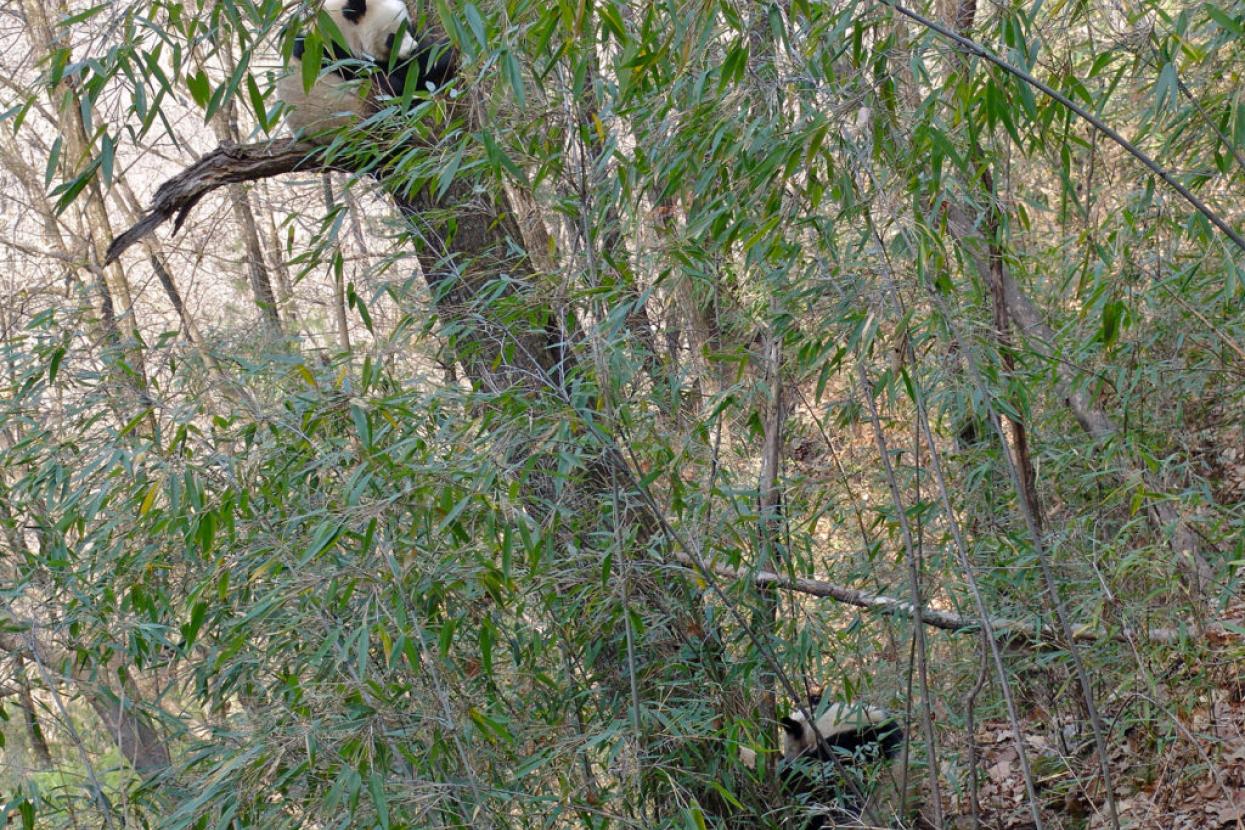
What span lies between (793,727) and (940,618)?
1.57 feet

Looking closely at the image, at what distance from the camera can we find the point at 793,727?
2830 millimetres

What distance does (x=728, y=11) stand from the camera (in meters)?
1.73

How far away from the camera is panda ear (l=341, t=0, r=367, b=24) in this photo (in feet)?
11.7

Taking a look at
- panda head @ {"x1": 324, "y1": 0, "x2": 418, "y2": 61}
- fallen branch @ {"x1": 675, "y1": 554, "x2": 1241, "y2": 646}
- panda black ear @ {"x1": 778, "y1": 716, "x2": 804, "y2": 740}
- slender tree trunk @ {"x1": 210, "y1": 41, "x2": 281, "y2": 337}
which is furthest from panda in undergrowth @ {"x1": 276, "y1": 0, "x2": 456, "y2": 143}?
slender tree trunk @ {"x1": 210, "y1": 41, "x2": 281, "y2": 337}

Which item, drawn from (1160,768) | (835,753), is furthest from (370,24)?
(1160,768)

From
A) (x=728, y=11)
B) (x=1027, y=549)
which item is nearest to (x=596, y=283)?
(x=728, y=11)

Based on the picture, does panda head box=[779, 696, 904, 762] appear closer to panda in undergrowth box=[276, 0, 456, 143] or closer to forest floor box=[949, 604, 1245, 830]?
forest floor box=[949, 604, 1245, 830]

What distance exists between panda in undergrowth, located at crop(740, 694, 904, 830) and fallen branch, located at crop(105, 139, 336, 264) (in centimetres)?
204

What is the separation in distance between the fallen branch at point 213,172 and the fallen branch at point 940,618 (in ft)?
5.42

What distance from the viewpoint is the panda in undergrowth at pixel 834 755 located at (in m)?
2.55

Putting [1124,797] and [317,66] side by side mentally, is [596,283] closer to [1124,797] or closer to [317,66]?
[317,66]

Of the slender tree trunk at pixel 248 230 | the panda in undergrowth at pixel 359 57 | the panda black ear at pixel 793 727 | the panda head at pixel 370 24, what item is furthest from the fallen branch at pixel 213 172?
the slender tree trunk at pixel 248 230

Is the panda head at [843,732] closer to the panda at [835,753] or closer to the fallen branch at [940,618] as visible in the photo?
the panda at [835,753]

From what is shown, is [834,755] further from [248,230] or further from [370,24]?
[248,230]
